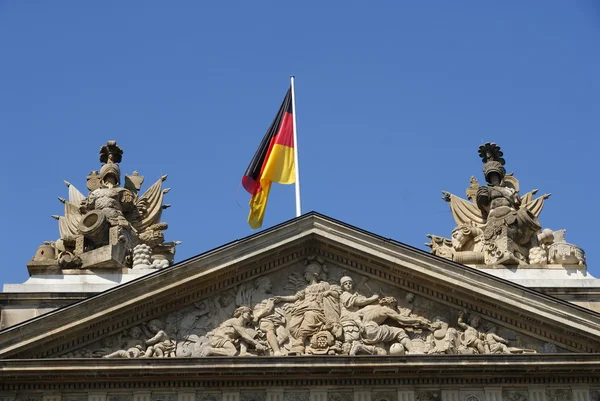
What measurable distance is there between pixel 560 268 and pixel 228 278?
6973 millimetres

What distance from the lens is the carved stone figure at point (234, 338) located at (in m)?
31.7

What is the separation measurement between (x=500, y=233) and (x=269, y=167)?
19.2 ft

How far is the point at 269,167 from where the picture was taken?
3722 cm

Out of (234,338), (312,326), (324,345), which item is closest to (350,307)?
(312,326)

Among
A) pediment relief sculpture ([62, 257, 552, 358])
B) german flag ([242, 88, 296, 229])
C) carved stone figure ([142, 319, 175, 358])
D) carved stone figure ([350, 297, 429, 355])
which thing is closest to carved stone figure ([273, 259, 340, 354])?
pediment relief sculpture ([62, 257, 552, 358])

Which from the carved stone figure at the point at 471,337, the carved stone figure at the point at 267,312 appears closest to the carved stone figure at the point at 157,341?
the carved stone figure at the point at 267,312

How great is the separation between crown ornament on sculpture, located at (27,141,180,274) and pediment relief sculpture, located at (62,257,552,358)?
2063 mm

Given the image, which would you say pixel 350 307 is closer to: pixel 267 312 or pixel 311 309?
pixel 311 309

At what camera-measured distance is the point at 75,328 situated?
3177 centimetres

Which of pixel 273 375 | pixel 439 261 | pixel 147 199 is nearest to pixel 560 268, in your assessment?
pixel 439 261

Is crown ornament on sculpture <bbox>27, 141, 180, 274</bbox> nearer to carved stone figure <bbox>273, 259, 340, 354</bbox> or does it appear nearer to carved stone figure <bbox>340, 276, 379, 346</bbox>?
carved stone figure <bbox>273, 259, 340, 354</bbox>

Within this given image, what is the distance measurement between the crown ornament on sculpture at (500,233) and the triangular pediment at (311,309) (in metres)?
1.67

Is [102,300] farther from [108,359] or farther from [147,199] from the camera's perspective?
[147,199]

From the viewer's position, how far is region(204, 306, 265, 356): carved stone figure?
104ft
